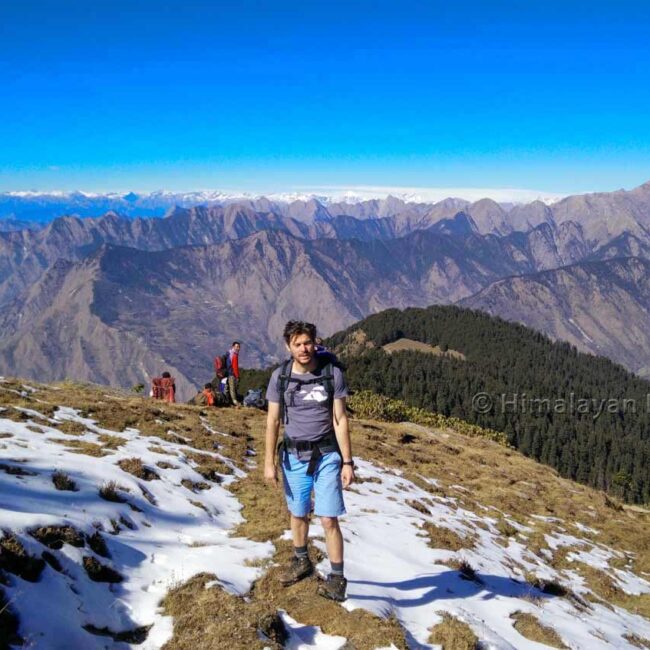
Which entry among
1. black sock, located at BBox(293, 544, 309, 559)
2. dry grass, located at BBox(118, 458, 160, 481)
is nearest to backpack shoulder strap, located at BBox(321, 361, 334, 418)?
black sock, located at BBox(293, 544, 309, 559)

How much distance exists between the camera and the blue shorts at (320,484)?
8320 mm

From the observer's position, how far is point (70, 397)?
938 inches

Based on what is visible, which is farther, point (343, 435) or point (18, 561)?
point (343, 435)

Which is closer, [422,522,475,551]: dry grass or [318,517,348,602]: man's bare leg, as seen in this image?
[318,517,348,602]: man's bare leg

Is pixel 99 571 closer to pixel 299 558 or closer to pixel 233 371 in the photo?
pixel 299 558

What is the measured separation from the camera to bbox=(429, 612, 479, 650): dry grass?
26.4 ft

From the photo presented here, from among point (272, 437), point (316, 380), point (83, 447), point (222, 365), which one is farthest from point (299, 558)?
point (222, 365)

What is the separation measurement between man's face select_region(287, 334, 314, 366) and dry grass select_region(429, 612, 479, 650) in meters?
5.13

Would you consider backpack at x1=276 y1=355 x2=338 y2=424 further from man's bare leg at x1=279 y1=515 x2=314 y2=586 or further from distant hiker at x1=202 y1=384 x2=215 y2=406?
distant hiker at x1=202 y1=384 x2=215 y2=406

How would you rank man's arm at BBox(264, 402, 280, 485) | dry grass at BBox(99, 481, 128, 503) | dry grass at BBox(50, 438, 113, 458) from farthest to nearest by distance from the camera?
dry grass at BBox(50, 438, 113, 458)
dry grass at BBox(99, 481, 128, 503)
man's arm at BBox(264, 402, 280, 485)

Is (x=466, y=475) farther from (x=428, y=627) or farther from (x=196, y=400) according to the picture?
(x=428, y=627)

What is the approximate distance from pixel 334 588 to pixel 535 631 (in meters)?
4.74

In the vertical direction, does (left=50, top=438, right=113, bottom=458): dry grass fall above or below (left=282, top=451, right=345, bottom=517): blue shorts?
below

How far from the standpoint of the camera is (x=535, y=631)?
32.8 ft
